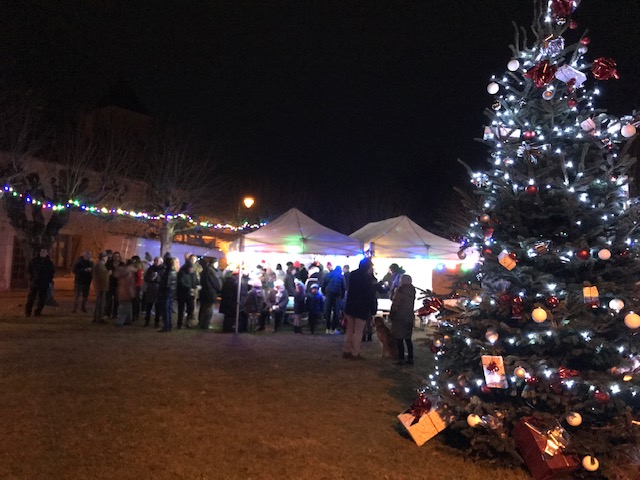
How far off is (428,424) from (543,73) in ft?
12.3

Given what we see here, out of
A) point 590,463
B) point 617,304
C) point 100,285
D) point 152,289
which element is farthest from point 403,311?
point 100,285

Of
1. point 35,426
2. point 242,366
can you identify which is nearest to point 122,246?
point 242,366

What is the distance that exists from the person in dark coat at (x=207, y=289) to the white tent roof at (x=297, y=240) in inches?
64.3

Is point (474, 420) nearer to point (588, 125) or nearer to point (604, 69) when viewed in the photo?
point (588, 125)

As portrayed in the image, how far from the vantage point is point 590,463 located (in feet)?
14.5

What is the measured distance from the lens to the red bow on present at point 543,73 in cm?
530

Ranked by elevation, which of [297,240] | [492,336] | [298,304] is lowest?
[298,304]

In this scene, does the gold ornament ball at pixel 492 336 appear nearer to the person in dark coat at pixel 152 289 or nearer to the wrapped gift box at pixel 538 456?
the wrapped gift box at pixel 538 456

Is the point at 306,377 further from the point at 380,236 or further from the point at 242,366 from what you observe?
the point at 380,236

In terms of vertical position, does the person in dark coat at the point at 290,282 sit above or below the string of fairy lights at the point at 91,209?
below

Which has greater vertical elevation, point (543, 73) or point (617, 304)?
point (543, 73)

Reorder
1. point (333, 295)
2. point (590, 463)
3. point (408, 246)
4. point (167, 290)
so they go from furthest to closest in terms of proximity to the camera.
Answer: point (408, 246) → point (333, 295) → point (167, 290) → point (590, 463)

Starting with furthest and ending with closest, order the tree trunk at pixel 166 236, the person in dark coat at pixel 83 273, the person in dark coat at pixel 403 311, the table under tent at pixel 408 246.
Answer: the tree trunk at pixel 166 236
the table under tent at pixel 408 246
the person in dark coat at pixel 83 273
the person in dark coat at pixel 403 311

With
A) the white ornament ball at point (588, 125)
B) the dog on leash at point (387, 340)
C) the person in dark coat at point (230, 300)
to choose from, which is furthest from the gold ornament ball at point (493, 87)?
the person in dark coat at point (230, 300)
